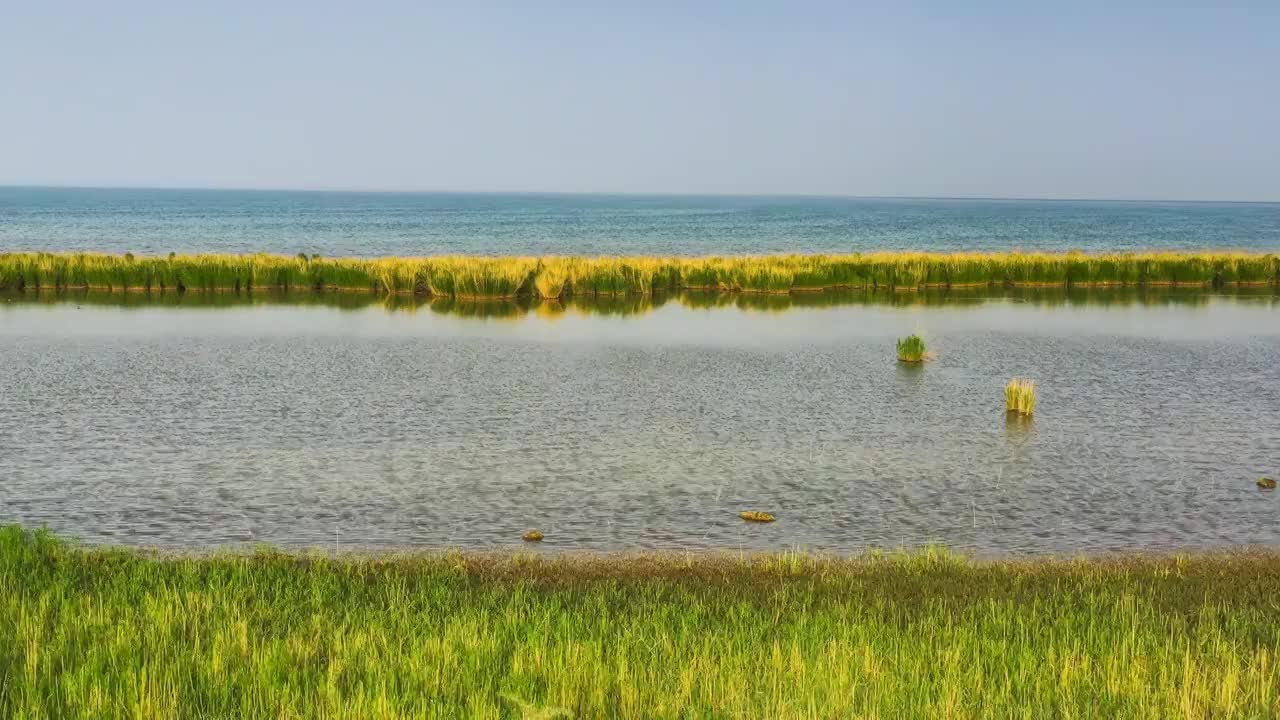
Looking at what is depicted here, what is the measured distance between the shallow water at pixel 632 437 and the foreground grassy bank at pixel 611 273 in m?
11.5

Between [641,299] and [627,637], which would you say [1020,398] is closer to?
[627,637]

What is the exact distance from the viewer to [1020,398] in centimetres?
2120

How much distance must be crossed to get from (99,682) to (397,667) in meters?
1.64

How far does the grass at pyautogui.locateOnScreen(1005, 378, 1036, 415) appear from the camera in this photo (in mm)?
21078

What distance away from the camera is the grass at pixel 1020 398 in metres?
21.1

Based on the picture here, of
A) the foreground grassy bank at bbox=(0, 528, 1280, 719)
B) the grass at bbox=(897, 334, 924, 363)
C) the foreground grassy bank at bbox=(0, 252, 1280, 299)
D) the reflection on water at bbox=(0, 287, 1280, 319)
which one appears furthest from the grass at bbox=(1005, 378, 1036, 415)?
the foreground grassy bank at bbox=(0, 252, 1280, 299)

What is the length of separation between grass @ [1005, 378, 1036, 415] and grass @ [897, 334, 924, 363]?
6401 millimetres

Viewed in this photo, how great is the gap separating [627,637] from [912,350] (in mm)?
21005

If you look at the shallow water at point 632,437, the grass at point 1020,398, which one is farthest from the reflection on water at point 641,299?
→ the grass at point 1020,398

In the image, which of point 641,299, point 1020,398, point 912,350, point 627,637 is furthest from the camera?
point 641,299

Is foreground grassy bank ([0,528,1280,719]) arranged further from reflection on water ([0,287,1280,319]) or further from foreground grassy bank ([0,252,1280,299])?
foreground grassy bank ([0,252,1280,299])

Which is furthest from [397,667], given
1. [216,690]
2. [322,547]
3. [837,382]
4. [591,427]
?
[837,382]

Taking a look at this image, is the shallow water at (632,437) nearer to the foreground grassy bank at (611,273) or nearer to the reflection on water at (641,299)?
the reflection on water at (641,299)

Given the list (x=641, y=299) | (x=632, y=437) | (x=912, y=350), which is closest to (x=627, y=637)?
(x=632, y=437)
